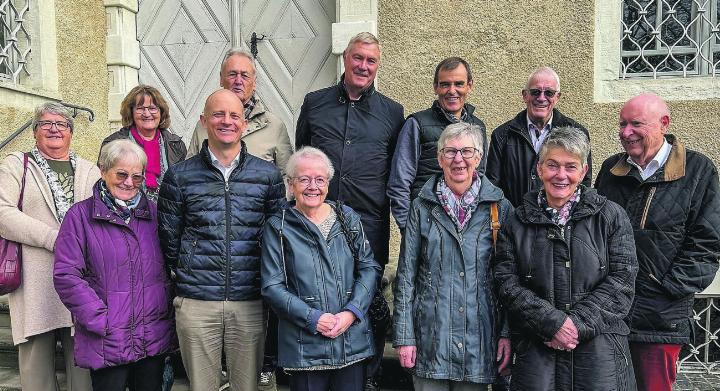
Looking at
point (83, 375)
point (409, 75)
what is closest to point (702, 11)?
point (409, 75)

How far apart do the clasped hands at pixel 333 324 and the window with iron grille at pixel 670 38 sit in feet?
12.1

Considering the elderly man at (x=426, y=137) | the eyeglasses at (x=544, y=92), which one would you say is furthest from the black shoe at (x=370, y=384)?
the eyeglasses at (x=544, y=92)

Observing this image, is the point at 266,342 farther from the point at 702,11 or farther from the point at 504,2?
the point at 702,11

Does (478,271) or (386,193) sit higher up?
(386,193)

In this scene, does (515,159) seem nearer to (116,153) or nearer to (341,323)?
(341,323)

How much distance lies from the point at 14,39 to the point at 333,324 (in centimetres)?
410

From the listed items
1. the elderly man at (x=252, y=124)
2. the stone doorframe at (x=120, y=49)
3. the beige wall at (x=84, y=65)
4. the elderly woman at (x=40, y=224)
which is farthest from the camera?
the stone doorframe at (x=120, y=49)

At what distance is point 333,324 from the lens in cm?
254

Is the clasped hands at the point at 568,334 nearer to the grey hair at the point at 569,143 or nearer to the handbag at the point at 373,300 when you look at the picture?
the grey hair at the point at 569,143

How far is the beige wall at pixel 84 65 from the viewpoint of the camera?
205 inches

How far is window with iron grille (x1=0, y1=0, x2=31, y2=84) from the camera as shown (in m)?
4.84

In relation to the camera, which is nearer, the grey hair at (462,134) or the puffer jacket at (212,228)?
the grey hair at (462,134)

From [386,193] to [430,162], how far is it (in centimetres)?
29

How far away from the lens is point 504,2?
4.93 metres
